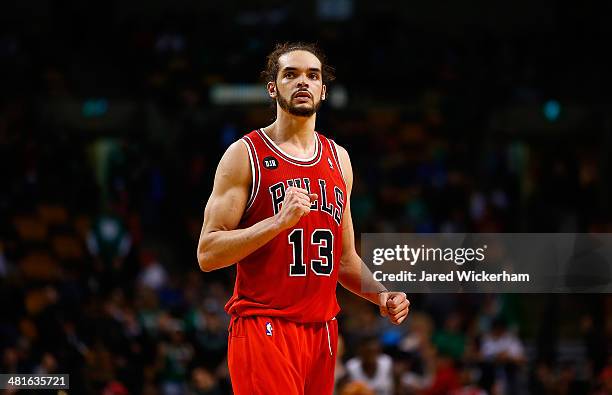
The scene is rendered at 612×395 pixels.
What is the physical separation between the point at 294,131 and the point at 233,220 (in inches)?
24.1

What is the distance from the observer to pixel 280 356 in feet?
16.5

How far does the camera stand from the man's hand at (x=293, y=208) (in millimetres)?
4734

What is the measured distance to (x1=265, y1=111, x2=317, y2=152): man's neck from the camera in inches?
212

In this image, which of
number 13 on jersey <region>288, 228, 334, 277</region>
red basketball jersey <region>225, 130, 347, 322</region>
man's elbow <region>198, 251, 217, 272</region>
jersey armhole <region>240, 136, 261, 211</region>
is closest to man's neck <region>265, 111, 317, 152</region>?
red basketball jersey <region>225, 130, 347, 322</region>

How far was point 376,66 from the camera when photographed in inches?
740

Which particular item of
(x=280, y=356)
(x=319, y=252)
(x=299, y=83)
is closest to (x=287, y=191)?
(x=319, y=252)

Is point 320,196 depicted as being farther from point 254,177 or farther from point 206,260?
point 206,260

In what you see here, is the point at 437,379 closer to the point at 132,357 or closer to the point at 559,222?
the point at 132,357

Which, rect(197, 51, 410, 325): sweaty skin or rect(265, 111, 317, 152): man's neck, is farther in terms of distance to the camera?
rect(265, 111, 317, 152): man's neck

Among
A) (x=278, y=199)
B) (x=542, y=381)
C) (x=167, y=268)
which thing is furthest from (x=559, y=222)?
(x=278, y=199)

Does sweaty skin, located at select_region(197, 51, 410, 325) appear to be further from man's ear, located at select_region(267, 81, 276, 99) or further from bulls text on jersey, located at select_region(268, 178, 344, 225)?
bulls text on jersey, located at select_region(268, 178, 344, 225)

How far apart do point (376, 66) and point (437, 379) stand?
30.3 feet

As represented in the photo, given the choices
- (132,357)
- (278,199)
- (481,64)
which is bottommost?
(278,199)

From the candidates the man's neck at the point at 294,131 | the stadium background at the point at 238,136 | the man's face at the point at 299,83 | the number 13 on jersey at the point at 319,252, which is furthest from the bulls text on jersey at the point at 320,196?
the stadium background at the point at 238,136
